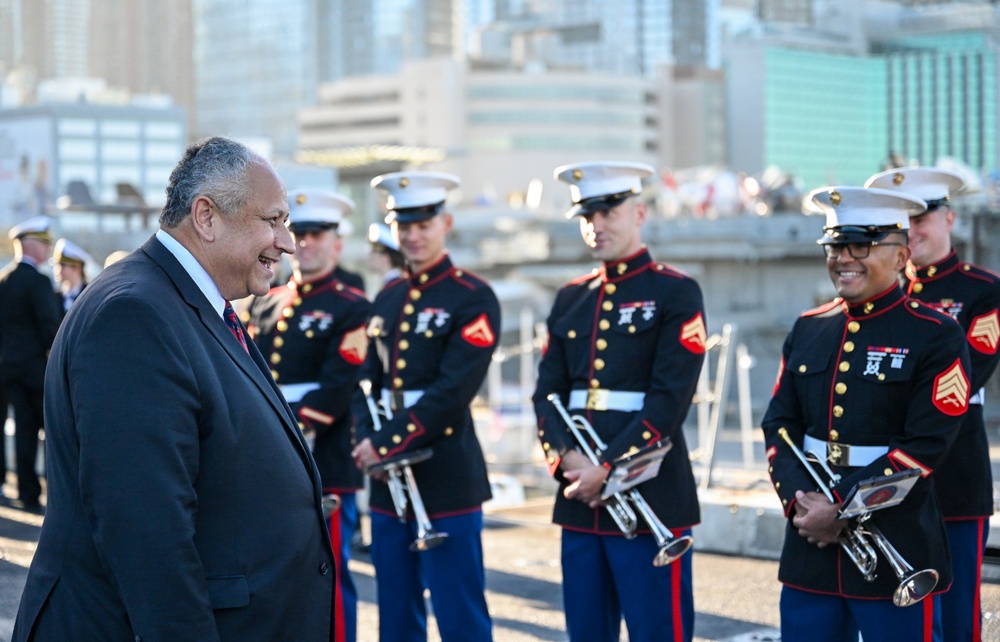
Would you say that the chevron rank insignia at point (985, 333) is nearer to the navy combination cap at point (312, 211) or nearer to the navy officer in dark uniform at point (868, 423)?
the navy officer in dark uniform at point (868, 423)

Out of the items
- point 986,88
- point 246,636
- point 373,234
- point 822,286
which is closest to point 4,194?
point 822,286

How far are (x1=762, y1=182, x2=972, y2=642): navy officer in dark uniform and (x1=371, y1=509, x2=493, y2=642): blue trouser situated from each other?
1338 millimetres

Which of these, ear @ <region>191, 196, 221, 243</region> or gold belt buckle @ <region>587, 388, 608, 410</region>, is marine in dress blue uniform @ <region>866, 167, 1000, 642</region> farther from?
ear @ <region>191, 196, 221, 243</region>

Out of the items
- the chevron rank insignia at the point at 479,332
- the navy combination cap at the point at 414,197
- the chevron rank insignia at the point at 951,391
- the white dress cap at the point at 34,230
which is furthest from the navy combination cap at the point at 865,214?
the white dress cap at the point at 34,230

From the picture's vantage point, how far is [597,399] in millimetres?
5148

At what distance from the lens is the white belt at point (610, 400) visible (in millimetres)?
5094

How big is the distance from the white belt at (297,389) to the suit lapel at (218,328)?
318 centimetres

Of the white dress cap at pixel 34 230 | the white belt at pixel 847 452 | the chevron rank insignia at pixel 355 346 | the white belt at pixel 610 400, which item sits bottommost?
the white belt at pixel 847 452

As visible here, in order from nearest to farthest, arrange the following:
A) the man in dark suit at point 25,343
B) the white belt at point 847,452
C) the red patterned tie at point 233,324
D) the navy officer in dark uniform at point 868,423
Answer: the red patterned tie at point 233,324, the navy officer in dark uniform at point 868,423, the white belt at point 847,452, the man in dark suit at point 25,343

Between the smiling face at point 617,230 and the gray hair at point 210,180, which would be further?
the smiling face at point 617,230

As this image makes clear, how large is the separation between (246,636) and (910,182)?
3496mm

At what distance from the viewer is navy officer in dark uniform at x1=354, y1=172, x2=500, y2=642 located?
5.34 m

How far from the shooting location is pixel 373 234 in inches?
318

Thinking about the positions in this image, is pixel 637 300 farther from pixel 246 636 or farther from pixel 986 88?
pixel 986 88
